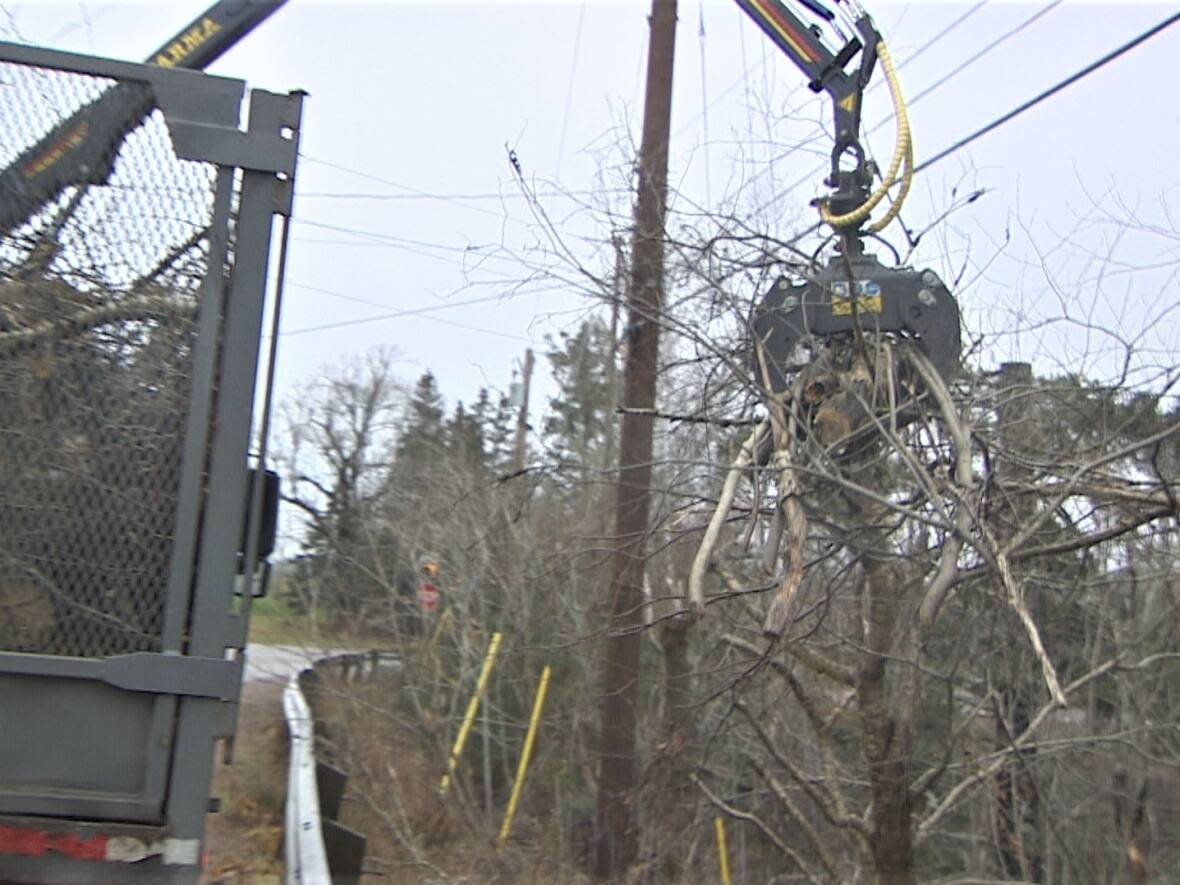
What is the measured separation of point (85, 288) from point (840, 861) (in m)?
7.41

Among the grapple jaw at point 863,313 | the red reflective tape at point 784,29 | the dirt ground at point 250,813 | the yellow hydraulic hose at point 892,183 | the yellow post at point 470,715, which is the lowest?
the dirt ground at point 250,813

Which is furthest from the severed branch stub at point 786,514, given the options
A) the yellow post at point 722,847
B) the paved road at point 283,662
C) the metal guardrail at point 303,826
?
the paved road at point 283,662

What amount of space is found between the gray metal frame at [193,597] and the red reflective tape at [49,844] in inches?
1.1

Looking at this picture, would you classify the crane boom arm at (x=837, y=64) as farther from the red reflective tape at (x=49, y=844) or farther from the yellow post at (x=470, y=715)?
the yellow post at (x=470, y=715)

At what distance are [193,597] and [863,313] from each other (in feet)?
12.6

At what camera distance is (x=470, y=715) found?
13117 millimetres

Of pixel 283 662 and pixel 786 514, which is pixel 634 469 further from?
pixel 283 662

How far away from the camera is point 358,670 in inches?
574

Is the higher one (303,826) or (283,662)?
(283,662)

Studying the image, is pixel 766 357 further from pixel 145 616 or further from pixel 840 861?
pixel 840 861

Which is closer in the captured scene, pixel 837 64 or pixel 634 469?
pixel 837 64

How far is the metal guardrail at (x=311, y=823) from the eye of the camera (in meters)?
6.40

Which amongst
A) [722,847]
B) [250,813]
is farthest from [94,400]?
[722,847]

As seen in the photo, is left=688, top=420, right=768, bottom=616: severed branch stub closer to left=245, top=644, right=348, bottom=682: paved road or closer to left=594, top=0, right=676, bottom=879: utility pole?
left=594, top=0, right=676, bottom=879: utility pole
